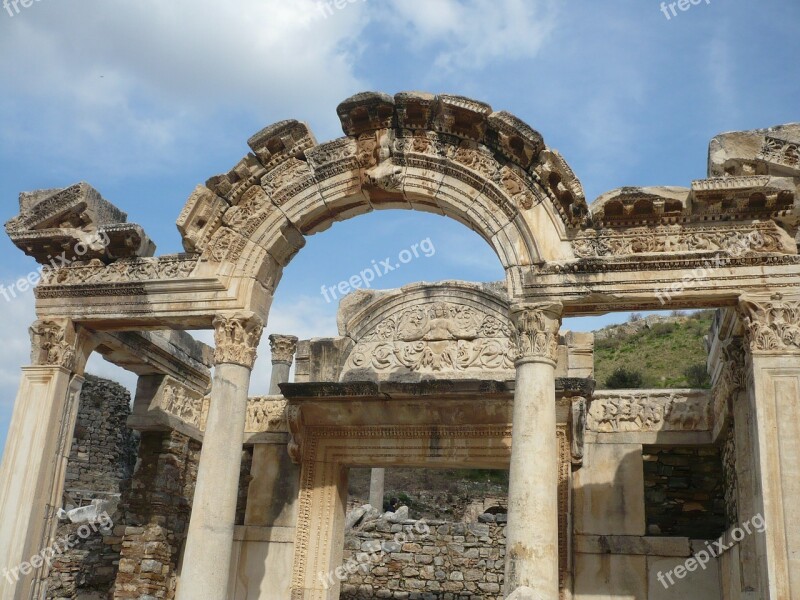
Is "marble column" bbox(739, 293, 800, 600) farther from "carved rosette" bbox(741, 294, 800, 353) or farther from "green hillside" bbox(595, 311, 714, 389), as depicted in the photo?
"green hillside" bbox(595, 311, 714, 389)

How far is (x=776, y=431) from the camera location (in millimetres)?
7859

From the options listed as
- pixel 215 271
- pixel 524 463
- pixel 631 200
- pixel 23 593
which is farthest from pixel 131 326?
pixel 631 200

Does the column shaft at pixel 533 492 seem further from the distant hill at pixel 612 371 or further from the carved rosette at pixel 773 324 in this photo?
the distant hill at pixel 612 371

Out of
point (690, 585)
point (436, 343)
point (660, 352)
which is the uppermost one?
point (660, 352)

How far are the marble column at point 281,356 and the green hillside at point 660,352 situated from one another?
17.5 metres

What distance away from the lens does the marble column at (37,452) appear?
9461 millimetres

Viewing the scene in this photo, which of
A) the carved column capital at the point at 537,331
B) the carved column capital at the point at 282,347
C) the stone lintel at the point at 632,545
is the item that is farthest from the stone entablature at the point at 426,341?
the carved column capital at the point at 282,347

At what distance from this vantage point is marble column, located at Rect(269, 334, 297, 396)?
16828 mm

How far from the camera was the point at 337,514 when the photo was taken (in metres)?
12.2

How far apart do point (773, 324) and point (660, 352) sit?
2886 cm

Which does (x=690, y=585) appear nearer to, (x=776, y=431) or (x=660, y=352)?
(x=776, y=431)

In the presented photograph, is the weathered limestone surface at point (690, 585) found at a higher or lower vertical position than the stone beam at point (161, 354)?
lower

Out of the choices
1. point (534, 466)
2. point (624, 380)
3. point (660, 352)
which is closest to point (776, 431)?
point (534, 466)

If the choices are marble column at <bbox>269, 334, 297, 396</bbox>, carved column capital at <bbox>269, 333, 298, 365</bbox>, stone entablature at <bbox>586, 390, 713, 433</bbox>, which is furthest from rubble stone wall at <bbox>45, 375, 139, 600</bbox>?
stone entablature at <bbox>586, 390, 713, 433</bbox>
